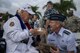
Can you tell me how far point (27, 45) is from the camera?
6250mm

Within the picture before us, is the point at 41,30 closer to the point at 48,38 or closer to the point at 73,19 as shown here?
the point at 48,38

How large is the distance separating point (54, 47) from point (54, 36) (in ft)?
1.53

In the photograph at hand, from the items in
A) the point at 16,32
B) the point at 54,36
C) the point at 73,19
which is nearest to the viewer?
the point at 16,32

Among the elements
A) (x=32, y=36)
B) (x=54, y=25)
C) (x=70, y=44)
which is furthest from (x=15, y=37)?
(x=70, y=44)

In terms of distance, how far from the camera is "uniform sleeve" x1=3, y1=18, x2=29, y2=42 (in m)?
5.93

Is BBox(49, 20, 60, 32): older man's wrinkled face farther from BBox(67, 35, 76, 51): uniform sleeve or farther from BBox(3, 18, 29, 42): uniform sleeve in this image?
BBox(3, 18, 29, 42): uniform sleeve

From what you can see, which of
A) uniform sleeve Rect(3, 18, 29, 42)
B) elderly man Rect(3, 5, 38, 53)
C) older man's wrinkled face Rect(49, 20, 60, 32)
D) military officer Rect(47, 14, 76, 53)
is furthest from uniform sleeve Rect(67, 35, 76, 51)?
uniform sleeve Rect(3, 18, 29, 42)

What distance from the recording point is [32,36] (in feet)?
20.6

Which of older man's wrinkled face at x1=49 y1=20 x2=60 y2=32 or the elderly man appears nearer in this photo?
the elderly man

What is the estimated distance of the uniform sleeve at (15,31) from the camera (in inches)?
233

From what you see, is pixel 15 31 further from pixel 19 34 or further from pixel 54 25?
pixel 54 25

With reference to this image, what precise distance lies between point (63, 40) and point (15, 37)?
967 millimetres

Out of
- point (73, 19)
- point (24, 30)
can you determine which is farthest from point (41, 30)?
point (73, 19)

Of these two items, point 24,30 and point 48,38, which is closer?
point 24,30
